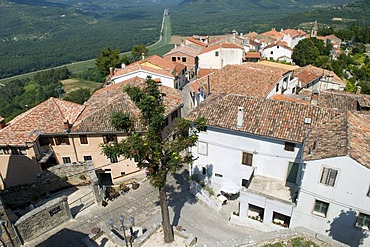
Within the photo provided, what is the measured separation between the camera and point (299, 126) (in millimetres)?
23391

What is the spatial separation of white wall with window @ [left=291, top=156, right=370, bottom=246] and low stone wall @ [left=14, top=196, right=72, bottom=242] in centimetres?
1809

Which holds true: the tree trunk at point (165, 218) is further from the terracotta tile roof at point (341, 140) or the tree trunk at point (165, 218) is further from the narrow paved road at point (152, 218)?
the terracotta tile roof at point (341, 140)

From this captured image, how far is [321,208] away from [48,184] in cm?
2373

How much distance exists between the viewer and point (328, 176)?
61.5 ft

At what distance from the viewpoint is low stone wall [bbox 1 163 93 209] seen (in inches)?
1024

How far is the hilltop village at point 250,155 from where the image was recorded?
19.0m

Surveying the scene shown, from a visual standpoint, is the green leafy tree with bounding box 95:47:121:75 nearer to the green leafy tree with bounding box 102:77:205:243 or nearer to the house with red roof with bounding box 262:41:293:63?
the house with red roof with bounding box 262:41:293:63

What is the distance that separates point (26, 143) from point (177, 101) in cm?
1659

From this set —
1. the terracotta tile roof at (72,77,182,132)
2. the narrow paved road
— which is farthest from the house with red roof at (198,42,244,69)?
the narrow paved road

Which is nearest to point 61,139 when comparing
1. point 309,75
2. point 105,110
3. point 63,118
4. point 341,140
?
point 63,118

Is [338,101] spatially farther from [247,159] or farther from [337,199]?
[337,199]

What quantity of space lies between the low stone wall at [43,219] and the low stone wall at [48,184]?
4969 mm

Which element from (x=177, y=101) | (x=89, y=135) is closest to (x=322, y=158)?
(x=177, y=101)

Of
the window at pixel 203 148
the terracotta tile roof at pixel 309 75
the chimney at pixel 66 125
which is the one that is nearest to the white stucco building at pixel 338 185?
the window at pixel 203 148
